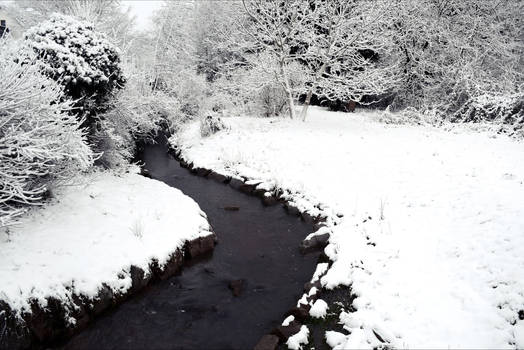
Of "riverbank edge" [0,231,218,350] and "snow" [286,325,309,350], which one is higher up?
"snow" [286,325,309,350]

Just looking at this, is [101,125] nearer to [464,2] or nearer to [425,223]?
[425,223]

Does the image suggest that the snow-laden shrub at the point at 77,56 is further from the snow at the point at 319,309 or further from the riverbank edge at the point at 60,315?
the snow at the point at 319,309

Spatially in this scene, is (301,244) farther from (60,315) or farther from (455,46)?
(455,46)

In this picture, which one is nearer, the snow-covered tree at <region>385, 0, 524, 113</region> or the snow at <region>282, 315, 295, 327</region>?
the snow at <region>282, 315, 295, 327</region>

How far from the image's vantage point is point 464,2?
1778 centimetres

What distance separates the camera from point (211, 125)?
1567 centimetres

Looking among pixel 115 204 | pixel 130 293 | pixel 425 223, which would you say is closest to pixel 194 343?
pixel 130 293

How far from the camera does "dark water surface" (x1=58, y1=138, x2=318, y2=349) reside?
5293 mm

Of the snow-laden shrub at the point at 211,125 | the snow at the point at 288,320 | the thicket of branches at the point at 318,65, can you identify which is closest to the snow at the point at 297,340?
the snow at the point at 288,320

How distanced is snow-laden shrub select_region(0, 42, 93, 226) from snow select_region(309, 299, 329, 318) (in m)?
4.66

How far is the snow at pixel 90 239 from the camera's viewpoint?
5262 mm

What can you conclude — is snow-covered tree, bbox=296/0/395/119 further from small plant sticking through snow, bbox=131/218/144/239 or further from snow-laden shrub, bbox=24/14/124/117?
small plant sticking through snow, bbox=131/218/144/239

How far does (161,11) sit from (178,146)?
24863 millimetres

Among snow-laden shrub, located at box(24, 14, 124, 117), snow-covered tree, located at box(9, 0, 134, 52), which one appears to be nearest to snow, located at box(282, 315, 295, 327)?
snow-laden shrub, located at box(24, 14, 124, 117)
